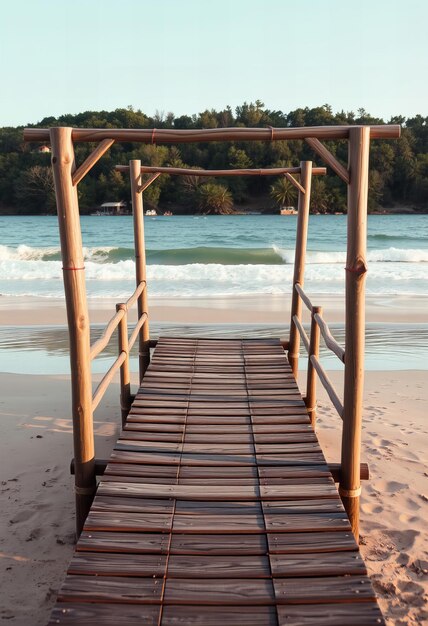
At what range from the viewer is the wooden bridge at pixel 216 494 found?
223 centimetres

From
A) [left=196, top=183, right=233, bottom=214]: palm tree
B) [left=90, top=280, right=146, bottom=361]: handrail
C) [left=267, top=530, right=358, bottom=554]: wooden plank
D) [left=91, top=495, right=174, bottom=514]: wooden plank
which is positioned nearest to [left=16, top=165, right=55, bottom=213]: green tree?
[left=196, top=183, right=233, bottom=214]: palm tree

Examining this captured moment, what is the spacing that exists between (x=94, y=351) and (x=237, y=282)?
43.8 ft

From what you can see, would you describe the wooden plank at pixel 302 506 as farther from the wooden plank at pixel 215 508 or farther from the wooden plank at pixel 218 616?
the wooden plank at pixel 218 616

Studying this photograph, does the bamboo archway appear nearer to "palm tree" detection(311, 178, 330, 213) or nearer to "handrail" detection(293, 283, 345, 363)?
"handrail" detection(293, 283, 345, 363)

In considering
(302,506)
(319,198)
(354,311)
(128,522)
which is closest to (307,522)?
(302,506)

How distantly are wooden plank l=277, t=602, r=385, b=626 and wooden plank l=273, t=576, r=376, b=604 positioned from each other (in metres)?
0.02

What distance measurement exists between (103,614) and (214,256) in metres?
24.4

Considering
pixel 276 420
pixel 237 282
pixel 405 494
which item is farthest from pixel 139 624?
pixel 237 282

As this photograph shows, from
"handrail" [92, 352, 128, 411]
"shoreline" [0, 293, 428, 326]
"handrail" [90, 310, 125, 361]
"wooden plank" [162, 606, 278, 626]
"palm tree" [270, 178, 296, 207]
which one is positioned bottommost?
"shoreline" [0, 293, 428, 326]

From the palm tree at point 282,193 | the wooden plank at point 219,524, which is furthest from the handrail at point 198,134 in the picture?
the palm tree at point 282,193

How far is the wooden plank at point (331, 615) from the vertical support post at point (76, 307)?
139cm

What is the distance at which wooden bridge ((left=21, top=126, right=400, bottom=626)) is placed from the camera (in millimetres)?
2232

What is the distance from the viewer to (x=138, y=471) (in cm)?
324

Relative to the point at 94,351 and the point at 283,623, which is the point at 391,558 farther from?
the point at 94,351
